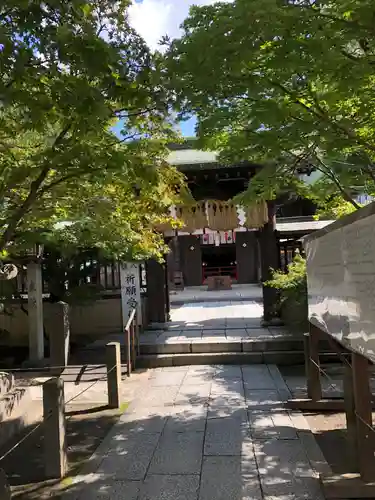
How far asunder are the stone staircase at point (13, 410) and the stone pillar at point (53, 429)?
1.36m

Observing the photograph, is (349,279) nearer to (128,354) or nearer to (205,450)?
(205,450)

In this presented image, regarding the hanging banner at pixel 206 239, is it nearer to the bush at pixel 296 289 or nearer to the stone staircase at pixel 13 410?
the bush at pixel 296 289

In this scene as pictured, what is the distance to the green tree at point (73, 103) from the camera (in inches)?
139

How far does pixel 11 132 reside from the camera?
507cm

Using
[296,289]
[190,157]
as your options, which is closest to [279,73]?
[296,289]

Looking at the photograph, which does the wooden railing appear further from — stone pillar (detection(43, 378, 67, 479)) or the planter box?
stone pillar (detection(43, 378, 67, 479))

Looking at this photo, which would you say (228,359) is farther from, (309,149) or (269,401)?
(309,149)

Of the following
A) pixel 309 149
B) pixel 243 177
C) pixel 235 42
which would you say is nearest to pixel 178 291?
pixel 243 177

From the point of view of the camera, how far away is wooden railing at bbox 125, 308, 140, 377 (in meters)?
9.16

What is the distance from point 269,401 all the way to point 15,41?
6.03m

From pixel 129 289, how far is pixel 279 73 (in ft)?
28.2

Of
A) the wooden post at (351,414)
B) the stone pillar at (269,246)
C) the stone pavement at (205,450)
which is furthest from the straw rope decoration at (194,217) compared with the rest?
the wooden post at (351,414)

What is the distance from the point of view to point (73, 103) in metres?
3.58

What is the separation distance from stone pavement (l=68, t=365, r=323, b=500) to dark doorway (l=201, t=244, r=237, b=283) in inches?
881
